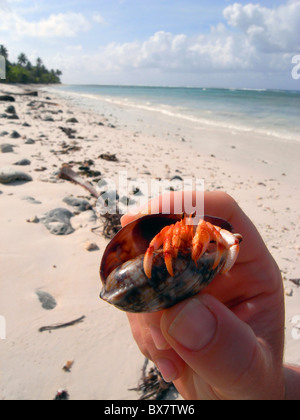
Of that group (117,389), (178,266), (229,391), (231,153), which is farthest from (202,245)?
(231,153)

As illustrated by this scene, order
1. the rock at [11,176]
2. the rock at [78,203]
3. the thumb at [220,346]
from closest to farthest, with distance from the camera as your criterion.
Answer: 1. the thumb at [220,346]
2. the rock at [78,203]
3. the rock at [11,176]

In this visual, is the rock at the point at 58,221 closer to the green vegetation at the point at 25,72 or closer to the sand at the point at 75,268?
the sand at the point at 75,268

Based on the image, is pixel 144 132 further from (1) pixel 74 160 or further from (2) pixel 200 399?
(2) pixel 200 399

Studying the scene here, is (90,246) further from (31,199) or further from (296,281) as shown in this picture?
(296,281)

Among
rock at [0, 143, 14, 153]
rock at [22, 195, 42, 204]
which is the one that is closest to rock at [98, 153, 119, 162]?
rock at [0, 143, 14, 153]

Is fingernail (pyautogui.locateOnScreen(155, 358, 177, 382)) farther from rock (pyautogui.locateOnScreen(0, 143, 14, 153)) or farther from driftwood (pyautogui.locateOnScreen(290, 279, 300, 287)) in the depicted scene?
rock (pyautogui.locateOnScreen(0, 143, 14, 153))

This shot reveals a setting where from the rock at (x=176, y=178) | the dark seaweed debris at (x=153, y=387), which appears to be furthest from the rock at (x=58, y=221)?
the rock at (x=176, y=178)

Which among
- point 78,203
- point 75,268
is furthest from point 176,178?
point 75,268
